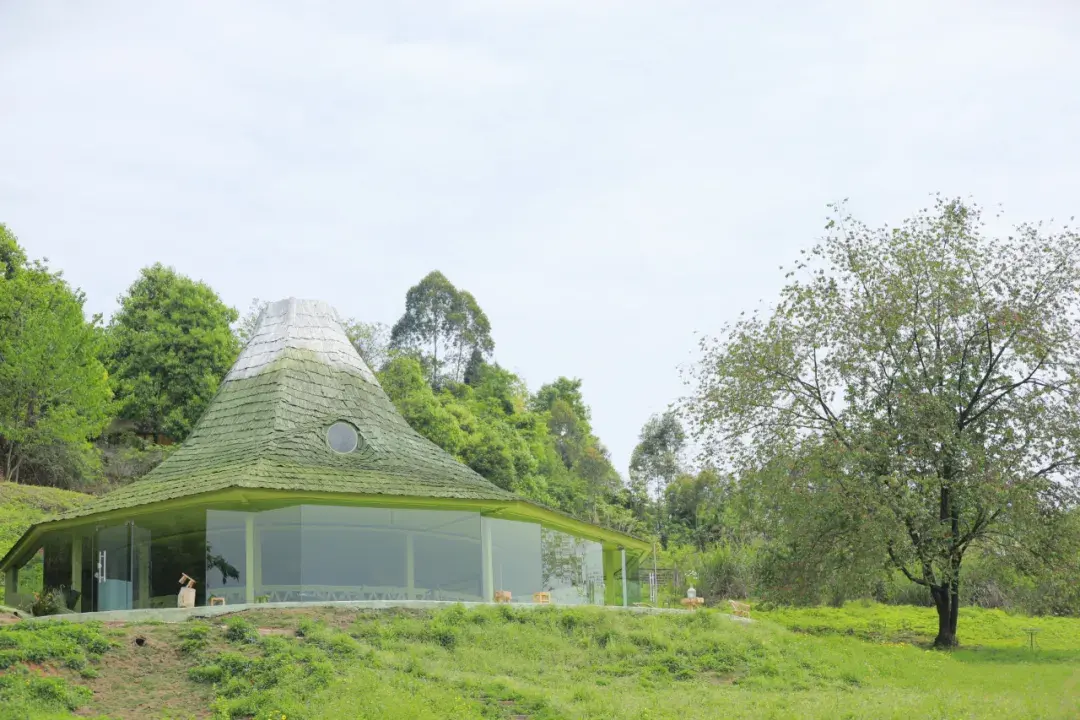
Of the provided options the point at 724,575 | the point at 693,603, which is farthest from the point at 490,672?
the point at 724,575

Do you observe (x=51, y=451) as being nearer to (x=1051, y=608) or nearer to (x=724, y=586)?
(x=724, y=586)

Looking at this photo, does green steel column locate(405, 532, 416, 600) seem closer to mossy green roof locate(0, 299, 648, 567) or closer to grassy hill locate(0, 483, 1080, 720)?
mossy green roof locate(0, 299, 648, 567)

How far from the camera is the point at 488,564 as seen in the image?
24.4 meters

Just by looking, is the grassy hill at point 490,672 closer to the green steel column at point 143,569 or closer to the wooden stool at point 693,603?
the wooden stool at point 693,603

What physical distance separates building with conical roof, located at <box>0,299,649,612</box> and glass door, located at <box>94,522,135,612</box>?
0.12 feet

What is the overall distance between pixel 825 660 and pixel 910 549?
19.8 feet

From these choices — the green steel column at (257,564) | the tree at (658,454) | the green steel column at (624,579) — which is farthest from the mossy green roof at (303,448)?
the tree at (658,454)

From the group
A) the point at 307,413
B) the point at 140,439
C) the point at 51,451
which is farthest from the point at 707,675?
the point at 140,439

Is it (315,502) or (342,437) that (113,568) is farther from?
(342,437)

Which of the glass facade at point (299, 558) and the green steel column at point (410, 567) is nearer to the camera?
the glass facade at point (299, 558)

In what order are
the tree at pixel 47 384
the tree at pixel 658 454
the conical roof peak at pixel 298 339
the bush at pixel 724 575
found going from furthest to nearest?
the tree at pixel 658 454 < the tree at pixel 47 384 < the bush at pixel 724 575 < the conical roof peak at pixel 298 339

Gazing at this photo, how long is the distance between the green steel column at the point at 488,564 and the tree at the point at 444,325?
47683 millimetres

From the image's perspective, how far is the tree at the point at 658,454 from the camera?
68.7 metres

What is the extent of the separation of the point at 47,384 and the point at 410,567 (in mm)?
21743
